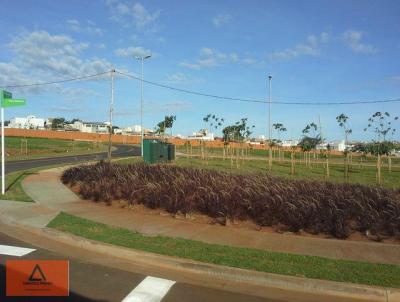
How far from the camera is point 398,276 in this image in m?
6.60

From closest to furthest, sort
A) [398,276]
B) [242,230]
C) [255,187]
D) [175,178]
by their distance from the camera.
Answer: [398,276], [242,230], [255,187], [175,178]

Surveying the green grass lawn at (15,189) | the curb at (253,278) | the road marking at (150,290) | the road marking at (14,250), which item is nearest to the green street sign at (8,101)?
the green grass lawn at (15,189)

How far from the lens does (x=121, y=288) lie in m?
6.21

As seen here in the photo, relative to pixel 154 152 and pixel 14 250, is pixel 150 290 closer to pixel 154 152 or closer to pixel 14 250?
pixel 14 250

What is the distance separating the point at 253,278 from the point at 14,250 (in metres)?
4.30

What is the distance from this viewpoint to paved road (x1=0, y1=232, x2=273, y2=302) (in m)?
5.84

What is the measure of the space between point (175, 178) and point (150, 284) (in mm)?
7426

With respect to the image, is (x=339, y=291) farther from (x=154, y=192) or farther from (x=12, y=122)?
(x=12, y=122)

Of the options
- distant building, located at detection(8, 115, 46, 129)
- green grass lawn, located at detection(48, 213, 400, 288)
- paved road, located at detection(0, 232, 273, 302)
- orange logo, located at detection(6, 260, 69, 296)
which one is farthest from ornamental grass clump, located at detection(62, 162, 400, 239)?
distant building, located at detection(8, 115, 46, 129)

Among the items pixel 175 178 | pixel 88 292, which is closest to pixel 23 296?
pixel 88 292

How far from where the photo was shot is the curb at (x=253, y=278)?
20.1 ft

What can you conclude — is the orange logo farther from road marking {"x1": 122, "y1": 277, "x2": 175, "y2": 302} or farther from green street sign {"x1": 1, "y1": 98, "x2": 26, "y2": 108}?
green street sign {"x1": 1, "y1": 98, "x2": 26, "y2": 108}

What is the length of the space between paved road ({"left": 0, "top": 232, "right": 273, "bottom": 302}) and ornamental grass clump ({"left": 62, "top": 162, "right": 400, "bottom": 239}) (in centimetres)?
414

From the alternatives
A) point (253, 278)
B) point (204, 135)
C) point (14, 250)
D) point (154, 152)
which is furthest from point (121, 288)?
point (204, 135)
